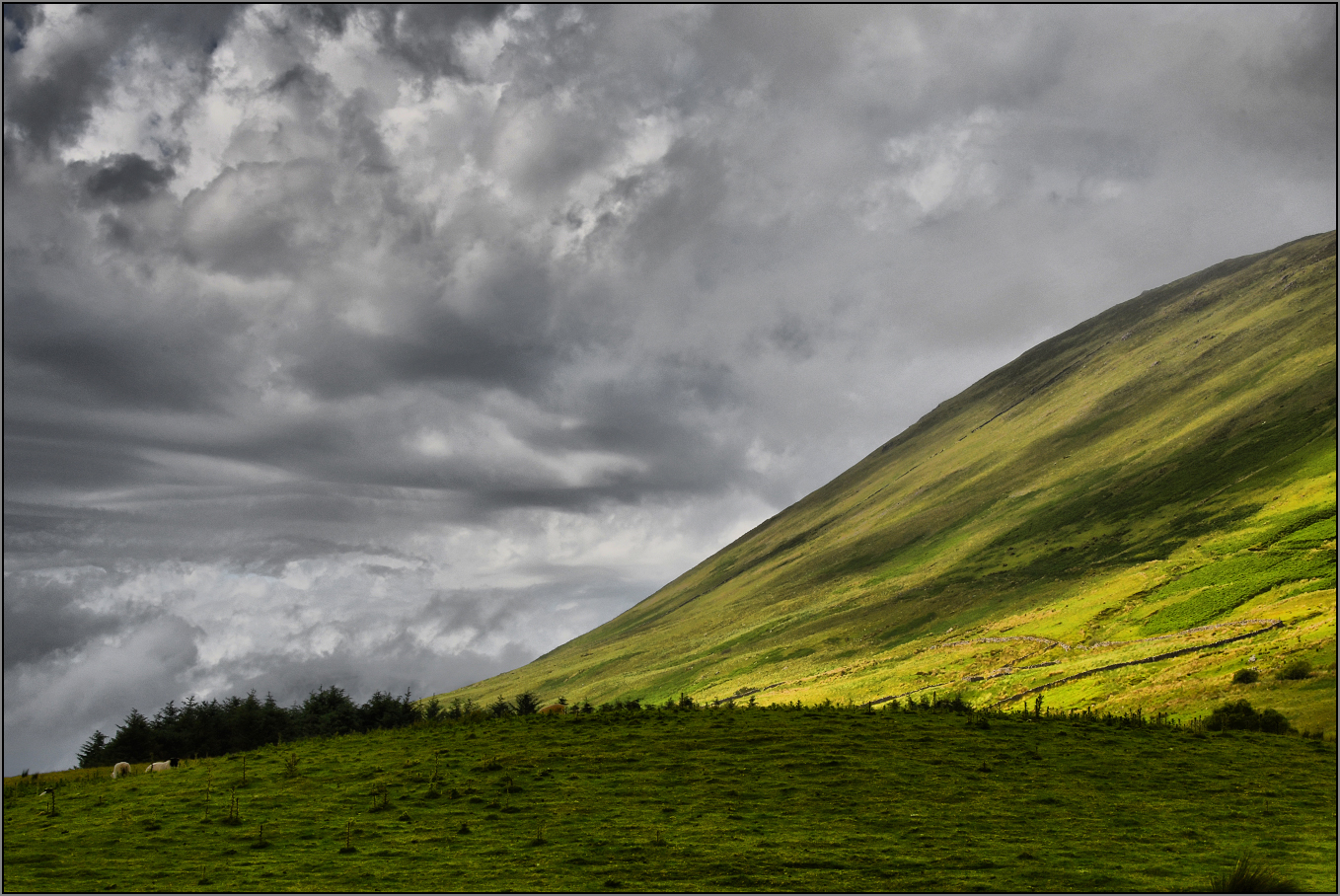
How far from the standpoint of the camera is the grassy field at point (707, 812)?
22.1 metres

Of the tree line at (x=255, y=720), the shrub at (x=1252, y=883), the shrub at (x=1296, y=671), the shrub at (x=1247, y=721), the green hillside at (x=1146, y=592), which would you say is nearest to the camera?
the shrub at (x=1252, y=883)

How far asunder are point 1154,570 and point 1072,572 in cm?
2160

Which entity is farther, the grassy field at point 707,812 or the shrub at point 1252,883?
the grassy field at point 707,812

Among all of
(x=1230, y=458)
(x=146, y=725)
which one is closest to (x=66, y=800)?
(x=146, y=725)

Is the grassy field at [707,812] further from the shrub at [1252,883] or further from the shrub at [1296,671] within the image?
the shrub at [1296,671]

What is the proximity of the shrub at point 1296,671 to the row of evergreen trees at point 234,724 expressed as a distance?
78.4m

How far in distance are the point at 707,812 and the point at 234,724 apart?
235 ft

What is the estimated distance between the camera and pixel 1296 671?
7300cm

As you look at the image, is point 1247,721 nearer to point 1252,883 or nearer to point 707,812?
point 1252,883

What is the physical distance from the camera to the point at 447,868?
22.8 m

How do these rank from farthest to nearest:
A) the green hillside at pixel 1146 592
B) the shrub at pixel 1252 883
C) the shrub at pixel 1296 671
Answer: the green hillside at pixel 1146 592 < the shrub at pixel 1296 671 < the shrub at pixel 1252 883

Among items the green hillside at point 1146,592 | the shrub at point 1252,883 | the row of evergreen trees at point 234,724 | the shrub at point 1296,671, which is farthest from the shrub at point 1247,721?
the row of evergreen trees at point 234,724

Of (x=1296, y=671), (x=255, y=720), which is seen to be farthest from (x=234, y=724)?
(x=1296, y=671)

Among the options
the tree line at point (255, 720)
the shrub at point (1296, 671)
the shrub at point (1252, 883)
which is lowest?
the shrub at point (1296, 671)
